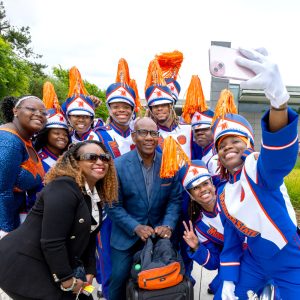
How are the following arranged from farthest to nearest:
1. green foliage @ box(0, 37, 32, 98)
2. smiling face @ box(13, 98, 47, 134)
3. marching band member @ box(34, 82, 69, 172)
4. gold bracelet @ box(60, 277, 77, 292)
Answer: green foliage @ box(0, 37, 32, 98)
marching band member @ box(34, 82, 69, 172)
smiling face @ box(13, 98, 47, 134)
gold bracelet @ box(60, 277, 77, 292)

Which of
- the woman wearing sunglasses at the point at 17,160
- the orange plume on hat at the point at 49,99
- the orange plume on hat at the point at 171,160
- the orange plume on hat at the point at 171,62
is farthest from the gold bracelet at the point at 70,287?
the orange plume on hat at the point at 171,62

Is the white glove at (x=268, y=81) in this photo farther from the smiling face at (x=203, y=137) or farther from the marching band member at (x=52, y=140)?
the marching band member at (x=52, y=140)

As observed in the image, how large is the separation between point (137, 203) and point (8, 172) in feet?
3.45

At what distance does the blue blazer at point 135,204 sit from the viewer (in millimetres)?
2678

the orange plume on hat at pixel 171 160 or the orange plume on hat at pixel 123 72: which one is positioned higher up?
the orange plume on hat at pixel 123 72

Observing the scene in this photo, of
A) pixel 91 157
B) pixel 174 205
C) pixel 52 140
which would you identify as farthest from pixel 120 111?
pixel 91 157

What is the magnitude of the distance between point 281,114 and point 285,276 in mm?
1009

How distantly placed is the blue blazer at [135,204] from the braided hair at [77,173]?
39 centimetres

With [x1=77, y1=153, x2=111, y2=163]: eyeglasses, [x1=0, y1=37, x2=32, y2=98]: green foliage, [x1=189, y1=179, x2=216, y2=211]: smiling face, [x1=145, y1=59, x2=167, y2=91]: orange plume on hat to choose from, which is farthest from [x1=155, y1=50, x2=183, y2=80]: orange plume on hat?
[x1=0, y1=37, x2=32, y2=98]: green foliage

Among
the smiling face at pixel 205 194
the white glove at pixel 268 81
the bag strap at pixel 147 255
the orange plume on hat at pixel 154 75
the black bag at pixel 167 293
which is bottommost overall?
the black bag at pixel 167 293

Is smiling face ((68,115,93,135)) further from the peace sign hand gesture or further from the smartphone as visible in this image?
the smartphone

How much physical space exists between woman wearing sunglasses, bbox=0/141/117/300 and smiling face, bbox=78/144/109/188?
37 millimetres

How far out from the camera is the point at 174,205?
9.13 feet

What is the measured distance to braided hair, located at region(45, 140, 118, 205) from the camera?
74.6 inches
